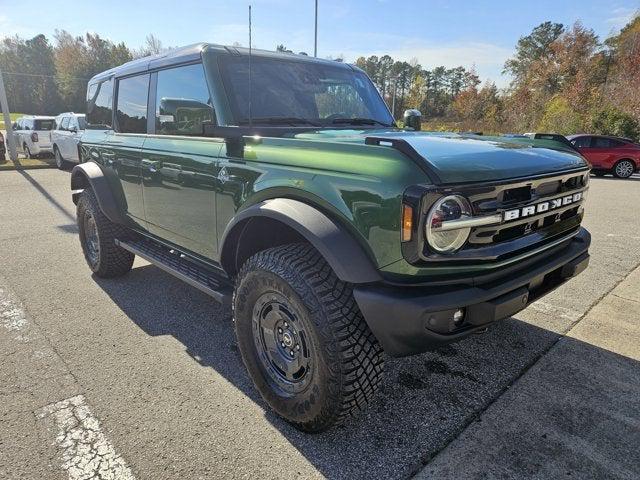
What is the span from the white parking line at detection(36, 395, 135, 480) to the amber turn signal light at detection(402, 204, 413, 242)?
1.66 meters

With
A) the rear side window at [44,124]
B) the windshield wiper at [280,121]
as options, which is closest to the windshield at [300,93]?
the windshield wiper at [280,121]

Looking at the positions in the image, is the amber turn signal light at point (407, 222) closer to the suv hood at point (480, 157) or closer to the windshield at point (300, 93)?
the suv hood at point (480, 157)

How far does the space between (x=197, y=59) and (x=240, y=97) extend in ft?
1.52

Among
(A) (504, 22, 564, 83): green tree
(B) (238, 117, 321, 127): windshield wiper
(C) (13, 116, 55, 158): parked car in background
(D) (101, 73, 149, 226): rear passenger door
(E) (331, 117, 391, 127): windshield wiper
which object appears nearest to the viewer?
(B) (238, 117, 321, 127): windshield wiper

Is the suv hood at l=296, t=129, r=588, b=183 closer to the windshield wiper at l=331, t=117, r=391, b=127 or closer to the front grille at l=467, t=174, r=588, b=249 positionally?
the front grille at l=467, t=174, r=588, b=249

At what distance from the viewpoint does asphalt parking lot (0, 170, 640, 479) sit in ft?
7.09

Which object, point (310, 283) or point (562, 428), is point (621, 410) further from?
point (310, 283)

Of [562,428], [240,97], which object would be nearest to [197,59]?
[240,97]

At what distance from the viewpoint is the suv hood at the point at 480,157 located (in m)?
1.94

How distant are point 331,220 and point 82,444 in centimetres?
170

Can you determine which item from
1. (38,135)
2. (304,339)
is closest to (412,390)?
(304,339)

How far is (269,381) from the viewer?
255 centimetres

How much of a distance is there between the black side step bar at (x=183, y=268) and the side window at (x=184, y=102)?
3.27 ft

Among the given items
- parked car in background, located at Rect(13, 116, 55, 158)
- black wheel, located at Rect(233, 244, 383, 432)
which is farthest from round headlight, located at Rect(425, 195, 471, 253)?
parked car in background, located at Rect(13, 116, 55, 158)
